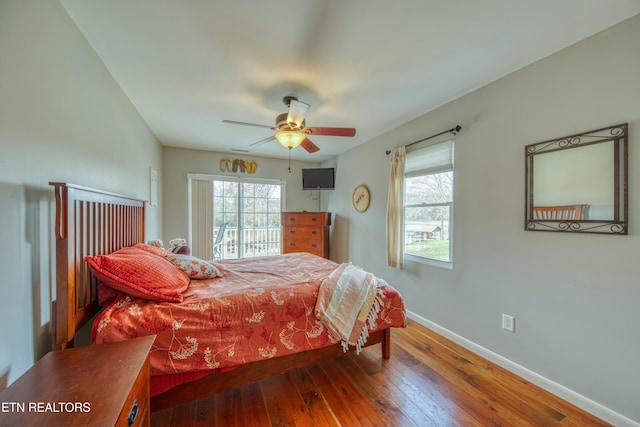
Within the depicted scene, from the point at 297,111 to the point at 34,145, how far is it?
1.68 metres

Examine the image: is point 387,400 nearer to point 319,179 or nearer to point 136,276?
point 136,276

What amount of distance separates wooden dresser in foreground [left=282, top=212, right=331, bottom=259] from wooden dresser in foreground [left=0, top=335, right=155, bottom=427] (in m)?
3.29

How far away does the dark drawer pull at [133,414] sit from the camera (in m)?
0.81

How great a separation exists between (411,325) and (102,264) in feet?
9.39

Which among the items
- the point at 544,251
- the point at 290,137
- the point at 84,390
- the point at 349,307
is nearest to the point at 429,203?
the point at 544,251

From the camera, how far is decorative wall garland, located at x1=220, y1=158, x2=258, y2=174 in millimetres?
4462

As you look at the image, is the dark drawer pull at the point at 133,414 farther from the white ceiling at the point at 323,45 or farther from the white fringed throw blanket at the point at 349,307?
the white ceiling at the point at 323,45

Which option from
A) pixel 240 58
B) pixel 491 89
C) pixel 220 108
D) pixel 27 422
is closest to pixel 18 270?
pixel 27 422

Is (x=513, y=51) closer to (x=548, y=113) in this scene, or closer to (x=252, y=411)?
(x=548, y=113)

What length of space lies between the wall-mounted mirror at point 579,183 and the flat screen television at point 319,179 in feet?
9.73

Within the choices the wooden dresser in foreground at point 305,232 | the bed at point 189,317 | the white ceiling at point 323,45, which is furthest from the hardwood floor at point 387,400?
the white ceiling at point 323,45

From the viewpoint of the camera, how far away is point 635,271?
140 centimetres

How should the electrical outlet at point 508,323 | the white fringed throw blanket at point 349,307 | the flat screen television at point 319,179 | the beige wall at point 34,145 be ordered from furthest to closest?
the flat screen television at point 319,179
the electrical outlet at point 508,323
the white fringed throw blanket at point 349,307
the beige wall at point 34,145

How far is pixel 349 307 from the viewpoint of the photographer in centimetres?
180
